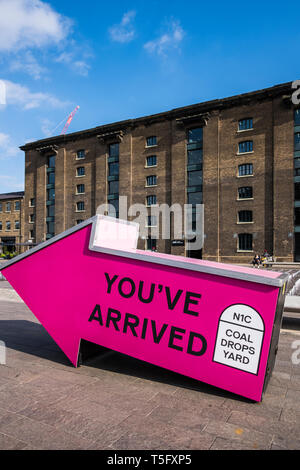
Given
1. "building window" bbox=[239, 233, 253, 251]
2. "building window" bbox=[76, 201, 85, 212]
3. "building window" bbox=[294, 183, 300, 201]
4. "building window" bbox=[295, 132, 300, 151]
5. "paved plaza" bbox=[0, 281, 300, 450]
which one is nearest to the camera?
"paved plaza" bbox=[0, 281, 300, 450]

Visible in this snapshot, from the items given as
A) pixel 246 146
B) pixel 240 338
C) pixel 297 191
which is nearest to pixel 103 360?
pixel 240 338

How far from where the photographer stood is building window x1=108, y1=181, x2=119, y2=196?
39.6 metres

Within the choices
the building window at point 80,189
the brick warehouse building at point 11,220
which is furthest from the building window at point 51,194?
the brick warehouse building at point 11,220

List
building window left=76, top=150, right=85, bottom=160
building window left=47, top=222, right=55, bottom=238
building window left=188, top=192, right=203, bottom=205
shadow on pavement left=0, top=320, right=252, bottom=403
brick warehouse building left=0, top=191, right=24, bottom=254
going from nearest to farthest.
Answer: shadow on pavement left=0, top=320, right=252, bottom=403, building window left=188, top=192, right=203, bottom=205, building window left=76, top=150, right=85, bottom=160, building window left=47, top=222, right=55, bottom=238, brick warehouse building left=0, top=191, right=24, bottom=254

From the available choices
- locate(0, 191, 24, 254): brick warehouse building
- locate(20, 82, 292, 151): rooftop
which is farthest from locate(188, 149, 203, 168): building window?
locate(0, 191, 24, 254): brick warehouse building

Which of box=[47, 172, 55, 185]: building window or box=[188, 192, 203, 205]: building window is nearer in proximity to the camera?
box=[188, 192, 203, 205]: building window

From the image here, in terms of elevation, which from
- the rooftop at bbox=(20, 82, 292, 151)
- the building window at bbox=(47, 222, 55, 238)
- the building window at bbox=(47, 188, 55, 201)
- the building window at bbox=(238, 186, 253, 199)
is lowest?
the building window at bbox=(47, 222, 55, 238)

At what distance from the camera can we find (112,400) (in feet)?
12.7

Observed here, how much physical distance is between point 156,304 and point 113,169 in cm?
3727

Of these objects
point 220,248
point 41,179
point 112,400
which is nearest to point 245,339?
point 112,400

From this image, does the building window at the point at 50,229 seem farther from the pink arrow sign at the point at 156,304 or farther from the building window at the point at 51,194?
the pink arrow sign at the point at 156,304

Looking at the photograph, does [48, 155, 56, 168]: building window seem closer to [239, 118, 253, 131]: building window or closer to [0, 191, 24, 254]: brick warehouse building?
[0, 191, 24, 254]: brick warehouse building

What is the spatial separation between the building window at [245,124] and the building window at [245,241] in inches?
439

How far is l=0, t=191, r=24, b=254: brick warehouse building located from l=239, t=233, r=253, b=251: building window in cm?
3496
